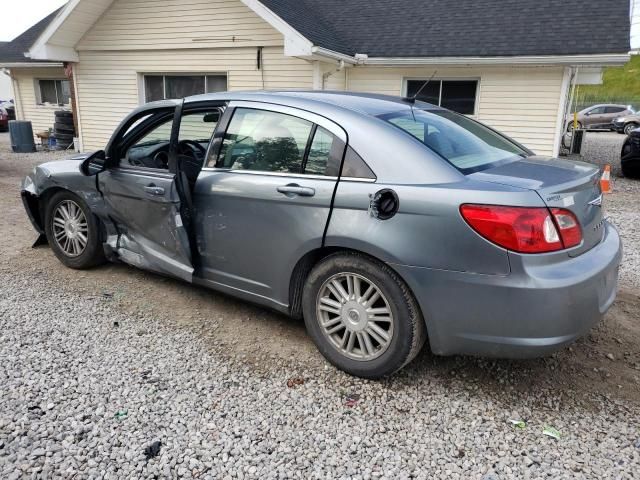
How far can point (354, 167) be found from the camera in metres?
2.92

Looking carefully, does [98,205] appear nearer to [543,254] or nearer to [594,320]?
[543,254]

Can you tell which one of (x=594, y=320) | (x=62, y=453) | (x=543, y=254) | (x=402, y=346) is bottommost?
(x=62, y=453)

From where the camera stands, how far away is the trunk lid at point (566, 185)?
8.52 ft

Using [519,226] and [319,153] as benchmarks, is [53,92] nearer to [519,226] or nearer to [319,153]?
[319,153]

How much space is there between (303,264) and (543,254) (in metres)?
1.39

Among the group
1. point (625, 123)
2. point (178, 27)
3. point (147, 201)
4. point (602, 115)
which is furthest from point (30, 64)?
point (602, 115)

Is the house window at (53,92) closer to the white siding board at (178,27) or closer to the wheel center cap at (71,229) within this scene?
the white siding board at (178,27)

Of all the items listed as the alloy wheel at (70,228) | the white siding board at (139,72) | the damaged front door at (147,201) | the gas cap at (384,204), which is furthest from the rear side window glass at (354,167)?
the white siding board at (139,72)

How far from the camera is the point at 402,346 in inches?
111

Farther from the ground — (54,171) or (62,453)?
(54,171)

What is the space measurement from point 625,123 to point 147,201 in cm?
2719

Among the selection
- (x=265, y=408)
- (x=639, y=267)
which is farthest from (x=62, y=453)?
(x=639, y=267)

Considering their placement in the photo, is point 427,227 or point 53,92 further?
point 53,92

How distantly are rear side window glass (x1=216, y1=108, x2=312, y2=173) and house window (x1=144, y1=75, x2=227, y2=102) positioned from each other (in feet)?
28.8
